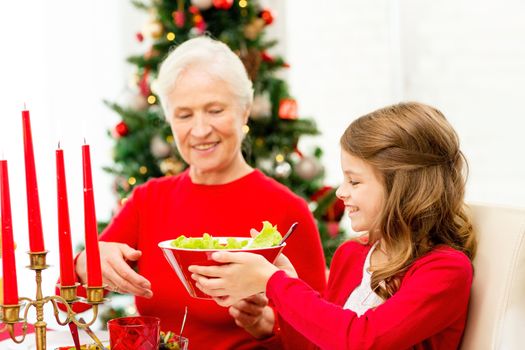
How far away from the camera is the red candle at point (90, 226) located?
1185 mm

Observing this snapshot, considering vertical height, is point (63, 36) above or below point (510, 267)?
above

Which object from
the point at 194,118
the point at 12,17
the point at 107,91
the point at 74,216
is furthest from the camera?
the point at 107,91

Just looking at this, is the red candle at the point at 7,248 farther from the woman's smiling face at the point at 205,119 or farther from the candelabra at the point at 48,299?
the woman's smiling face at the point at 205,119

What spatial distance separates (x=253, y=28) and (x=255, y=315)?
5.72 ft

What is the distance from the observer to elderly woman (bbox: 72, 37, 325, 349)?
2.03 metres

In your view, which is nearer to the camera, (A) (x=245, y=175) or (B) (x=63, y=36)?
(A) (x=245, y=175)

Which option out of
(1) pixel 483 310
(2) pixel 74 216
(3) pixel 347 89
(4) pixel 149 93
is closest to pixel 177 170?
(4) pixel 149 93

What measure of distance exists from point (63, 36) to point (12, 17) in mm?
355

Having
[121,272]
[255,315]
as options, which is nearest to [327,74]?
[255,315]

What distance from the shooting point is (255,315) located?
1.85m

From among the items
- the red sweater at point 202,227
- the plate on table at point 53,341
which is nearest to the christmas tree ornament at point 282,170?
the red sweater at point 202,227

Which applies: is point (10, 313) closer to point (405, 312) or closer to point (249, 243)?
point (249, 243)

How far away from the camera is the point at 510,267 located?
1345mm

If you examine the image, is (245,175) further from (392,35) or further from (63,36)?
(392,35)
